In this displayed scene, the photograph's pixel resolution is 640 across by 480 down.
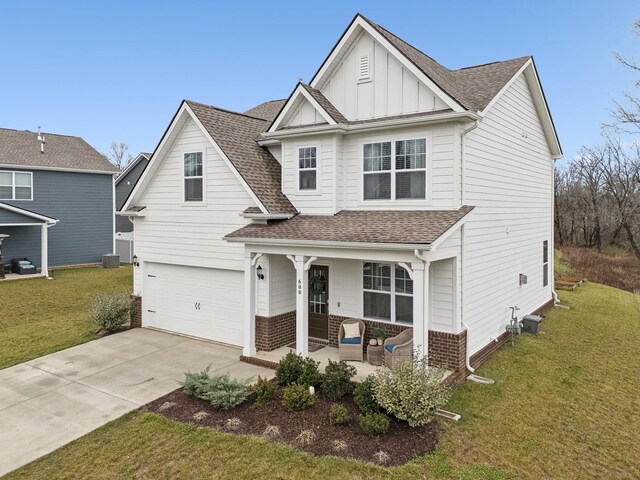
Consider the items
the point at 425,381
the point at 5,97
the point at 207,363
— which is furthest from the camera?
the point at 5,97

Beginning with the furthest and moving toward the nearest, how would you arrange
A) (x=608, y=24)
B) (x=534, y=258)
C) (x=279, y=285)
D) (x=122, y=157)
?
1. (x=122, y=157)
2. (x=608, y=24)
3. (x=534, y=258)
4. (x=279, y=285)

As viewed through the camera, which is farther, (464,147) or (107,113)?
(107,113)

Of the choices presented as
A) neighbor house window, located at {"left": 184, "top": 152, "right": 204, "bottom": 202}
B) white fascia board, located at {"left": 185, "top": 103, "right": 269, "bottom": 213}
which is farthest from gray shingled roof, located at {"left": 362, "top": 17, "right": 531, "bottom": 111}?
neighbor house window, located at {"left": 184, "top": 152, "right": 204, "bottom": 202}

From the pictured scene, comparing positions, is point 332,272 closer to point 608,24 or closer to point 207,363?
point 207,363

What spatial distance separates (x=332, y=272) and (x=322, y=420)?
4.53 meters

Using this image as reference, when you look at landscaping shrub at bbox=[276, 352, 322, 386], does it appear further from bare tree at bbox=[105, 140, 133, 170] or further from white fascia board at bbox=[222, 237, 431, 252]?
bare tree at bbox=[105, 140, 133, 170]

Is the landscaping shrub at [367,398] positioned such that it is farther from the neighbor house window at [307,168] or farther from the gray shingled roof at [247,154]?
the neighbor house window at [307,168]

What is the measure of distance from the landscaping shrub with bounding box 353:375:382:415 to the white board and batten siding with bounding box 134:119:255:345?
212 inches

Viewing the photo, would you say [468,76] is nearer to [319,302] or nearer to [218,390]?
[319,302]

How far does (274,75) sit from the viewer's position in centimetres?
3028

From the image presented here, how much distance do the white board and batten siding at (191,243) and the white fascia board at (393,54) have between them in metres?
3.83

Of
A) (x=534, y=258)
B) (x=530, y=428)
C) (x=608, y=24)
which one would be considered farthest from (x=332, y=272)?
(x=608, y=24)

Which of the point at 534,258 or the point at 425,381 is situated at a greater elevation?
the point at 534,258

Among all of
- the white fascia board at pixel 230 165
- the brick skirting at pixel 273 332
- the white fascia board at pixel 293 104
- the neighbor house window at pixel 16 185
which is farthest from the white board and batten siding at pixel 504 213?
the neighbor house window at pixel 16 185
